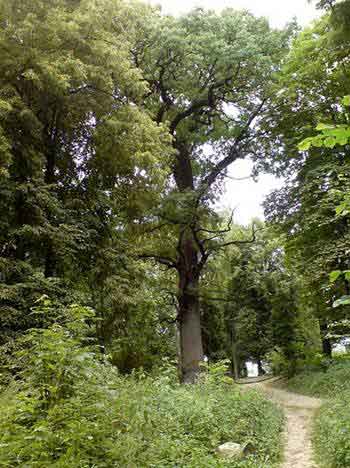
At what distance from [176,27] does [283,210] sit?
24.8 ft

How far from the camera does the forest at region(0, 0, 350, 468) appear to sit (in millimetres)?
4395

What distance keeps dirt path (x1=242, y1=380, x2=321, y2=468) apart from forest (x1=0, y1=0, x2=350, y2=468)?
0.08 m

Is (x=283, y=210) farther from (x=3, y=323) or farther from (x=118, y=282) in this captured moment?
(x=3, y=323)

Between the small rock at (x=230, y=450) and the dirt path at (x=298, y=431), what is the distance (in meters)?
1.08

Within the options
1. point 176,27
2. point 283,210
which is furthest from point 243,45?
point 283,210

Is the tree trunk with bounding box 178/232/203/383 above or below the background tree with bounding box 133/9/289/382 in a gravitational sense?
below

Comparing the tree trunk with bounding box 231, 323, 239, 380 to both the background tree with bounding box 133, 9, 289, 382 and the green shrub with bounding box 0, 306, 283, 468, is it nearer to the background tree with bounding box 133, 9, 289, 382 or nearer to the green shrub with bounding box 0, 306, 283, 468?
the background tree with bounding box 133, 9, 289, 382

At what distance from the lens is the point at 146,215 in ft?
51.2

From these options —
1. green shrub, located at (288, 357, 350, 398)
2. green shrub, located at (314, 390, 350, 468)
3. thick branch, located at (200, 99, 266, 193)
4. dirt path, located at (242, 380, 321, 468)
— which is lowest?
dirt path, located at (242, 380, 321, 468)

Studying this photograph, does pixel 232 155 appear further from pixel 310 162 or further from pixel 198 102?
pixel 310 162

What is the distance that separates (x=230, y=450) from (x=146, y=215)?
10425 millimetres

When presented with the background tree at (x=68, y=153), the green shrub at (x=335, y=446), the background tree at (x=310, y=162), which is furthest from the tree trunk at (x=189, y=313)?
the green shrub at (x=335, y=446)

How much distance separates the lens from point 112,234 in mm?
12031

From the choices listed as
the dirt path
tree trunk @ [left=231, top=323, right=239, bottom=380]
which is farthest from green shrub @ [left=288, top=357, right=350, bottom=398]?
tree trunk @ [left=231, top=323, right=239, bottom=380]
